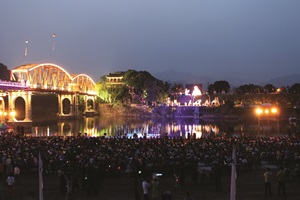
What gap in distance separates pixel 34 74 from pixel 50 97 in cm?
3513

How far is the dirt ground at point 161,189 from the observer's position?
16.7m

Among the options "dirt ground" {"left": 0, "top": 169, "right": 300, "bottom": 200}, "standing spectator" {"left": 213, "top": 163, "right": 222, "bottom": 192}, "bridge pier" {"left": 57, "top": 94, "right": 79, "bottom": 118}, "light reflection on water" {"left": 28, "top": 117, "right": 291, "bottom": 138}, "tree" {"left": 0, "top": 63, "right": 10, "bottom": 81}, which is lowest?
"light reflection on water" {"left": 28, "top": 117, "right": 291, "bottom": 138}

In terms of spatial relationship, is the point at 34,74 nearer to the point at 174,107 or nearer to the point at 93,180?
the point at 174,107

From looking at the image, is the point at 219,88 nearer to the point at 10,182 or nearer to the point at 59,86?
the point at 59,86

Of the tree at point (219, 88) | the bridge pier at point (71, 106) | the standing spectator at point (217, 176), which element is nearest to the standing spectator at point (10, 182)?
the standing spectator at point (217, 176)

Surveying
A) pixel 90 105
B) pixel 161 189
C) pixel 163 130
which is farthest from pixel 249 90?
pixel 161 189

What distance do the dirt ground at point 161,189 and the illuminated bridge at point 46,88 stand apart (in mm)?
65053

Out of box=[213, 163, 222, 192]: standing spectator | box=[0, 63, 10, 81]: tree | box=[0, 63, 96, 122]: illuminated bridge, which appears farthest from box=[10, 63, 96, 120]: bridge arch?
box=[213, 163, 222, 192]: standing spectator

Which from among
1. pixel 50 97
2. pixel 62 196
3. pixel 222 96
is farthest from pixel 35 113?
pixel 62 196

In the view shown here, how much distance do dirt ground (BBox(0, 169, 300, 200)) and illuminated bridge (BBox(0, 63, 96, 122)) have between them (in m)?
→ 65.1

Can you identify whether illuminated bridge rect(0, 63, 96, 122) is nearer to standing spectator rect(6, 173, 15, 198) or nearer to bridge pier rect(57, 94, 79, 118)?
bridge pier rect(57, 94, 79, 118)

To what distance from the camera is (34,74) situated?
372 ft

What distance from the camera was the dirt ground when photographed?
54.6ft

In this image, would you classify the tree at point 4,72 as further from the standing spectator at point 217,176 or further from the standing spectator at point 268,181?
the standing spectator at point 268,181
